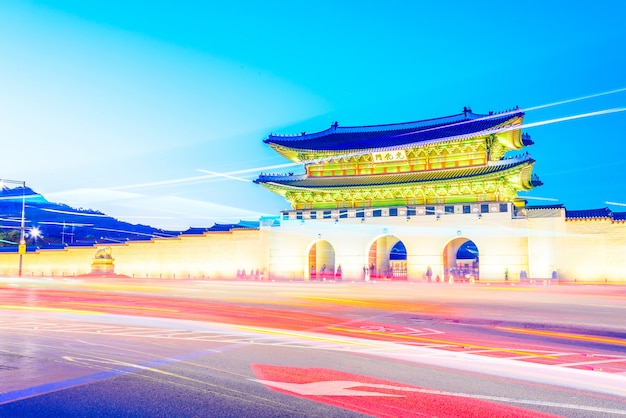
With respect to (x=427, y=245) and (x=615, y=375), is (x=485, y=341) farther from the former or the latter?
(x=427, y=245)

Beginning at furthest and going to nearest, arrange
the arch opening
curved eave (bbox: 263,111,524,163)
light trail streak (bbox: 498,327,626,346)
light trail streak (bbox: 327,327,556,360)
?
the arch opening
curved eave (bbox: 263,111,524,163)
light trail streak (bbox: 498,327,626,346)
light trail streak (bbox: 327,327,556,360)

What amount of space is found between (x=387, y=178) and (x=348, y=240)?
4.91m

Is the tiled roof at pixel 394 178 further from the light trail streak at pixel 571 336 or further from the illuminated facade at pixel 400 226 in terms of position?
the light trail streak at pixel 571 336

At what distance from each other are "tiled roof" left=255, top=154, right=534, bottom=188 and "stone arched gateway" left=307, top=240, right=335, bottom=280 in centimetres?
447

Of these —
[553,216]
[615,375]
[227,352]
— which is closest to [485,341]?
[615,375]

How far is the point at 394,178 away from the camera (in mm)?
31156

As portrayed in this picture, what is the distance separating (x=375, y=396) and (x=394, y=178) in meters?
26.9

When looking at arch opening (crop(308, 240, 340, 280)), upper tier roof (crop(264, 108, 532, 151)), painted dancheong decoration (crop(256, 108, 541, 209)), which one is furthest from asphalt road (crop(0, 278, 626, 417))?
arch opening (crop(308, 240, 340, 280))

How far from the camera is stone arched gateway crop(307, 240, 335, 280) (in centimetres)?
3453

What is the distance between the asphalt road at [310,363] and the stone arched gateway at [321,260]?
70.3 ft

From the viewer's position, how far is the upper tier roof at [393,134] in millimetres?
29750

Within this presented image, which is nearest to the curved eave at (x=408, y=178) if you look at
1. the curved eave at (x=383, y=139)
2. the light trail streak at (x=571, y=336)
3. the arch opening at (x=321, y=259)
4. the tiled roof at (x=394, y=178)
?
the tiled roof at (x=394, y=178)

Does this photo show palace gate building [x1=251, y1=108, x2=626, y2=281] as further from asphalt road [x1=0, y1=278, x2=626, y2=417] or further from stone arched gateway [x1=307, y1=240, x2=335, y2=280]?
asphalt road [x1=0, y1=278, x2=626, y2=417]

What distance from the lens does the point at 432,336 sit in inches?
351
